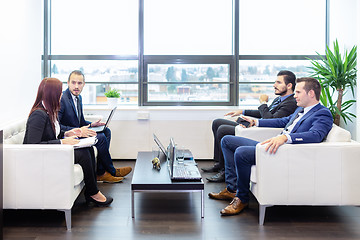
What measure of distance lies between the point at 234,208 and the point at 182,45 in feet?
11.3

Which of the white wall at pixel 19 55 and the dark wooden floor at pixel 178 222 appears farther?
the white wall at pixel 19 55

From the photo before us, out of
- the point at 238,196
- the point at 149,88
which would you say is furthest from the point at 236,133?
the point at 149,88

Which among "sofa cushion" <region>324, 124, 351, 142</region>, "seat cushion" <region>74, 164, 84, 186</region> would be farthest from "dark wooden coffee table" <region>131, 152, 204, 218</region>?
"sofa cushion" <region>324, 124, 351, 142</region>

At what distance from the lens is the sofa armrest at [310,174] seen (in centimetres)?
373

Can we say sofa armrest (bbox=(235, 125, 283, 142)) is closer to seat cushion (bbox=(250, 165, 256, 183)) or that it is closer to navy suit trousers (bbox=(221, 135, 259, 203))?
navy suit trousers (bbox=(221, 135, 259, 203))

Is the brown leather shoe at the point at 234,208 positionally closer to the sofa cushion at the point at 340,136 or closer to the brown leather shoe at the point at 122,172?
the sofa cushion at the point at 340,136

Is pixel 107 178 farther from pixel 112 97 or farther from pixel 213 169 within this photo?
pixel 112 97

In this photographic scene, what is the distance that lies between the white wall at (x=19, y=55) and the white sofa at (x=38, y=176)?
3.41ft

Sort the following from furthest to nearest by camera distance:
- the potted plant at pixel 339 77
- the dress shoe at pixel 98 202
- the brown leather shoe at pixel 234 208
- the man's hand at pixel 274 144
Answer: the potted plant at pixel 339 77
the dress shoe at pixel 98 202
the brown leather shoe at pixel 234 208
the man's hand at pixel 274 144

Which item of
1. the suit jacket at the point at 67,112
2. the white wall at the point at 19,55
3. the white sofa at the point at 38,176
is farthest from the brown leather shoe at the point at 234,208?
the white wall at the point at 19,55

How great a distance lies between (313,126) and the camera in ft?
12.7

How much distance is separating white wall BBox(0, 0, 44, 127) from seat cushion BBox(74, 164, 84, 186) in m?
1.05

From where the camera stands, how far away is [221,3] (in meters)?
6.80

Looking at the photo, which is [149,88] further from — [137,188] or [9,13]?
[137,188]
